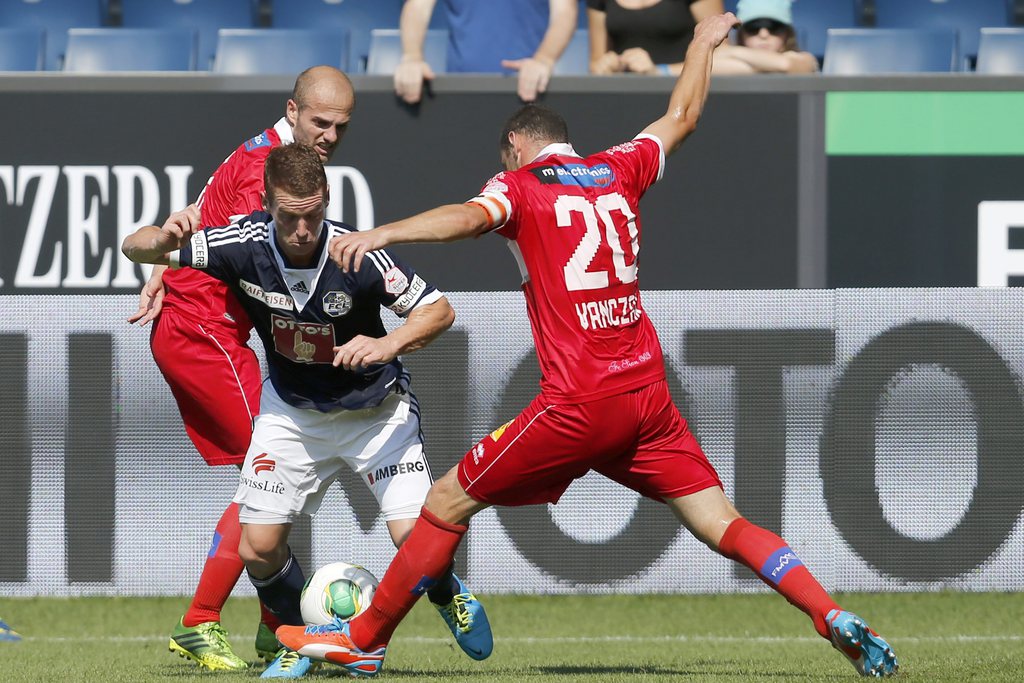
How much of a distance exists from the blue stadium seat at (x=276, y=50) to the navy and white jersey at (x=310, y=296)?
4.83 meters

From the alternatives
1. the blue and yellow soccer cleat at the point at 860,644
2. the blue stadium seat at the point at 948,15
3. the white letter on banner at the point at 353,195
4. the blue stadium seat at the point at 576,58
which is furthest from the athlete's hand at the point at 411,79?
the blue and yellow soccer cleat at the point at 860,644

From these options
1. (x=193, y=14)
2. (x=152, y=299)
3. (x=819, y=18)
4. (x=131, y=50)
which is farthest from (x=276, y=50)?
(x=152, y=299)

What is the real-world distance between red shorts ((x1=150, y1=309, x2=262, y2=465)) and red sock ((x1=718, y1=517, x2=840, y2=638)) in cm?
214

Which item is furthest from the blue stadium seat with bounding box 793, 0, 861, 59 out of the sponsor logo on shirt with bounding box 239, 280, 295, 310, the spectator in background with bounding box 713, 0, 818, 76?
the sponsor logo on shirt with bounding box 239, 280, 295, 310

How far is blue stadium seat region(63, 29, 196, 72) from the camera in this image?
10.2 m

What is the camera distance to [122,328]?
8188 millimetres

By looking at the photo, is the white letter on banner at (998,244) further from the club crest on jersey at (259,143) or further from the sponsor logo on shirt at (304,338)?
the sponsor logo on shirt at (304,338)

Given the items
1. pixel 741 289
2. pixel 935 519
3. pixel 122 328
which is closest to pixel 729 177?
pixel 741 289

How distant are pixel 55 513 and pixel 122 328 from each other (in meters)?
1.03

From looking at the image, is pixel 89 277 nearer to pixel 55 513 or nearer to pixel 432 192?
pixel 55 513

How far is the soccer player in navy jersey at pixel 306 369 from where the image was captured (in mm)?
5225

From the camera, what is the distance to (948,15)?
437 inches

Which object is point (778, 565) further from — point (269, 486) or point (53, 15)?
point (53, 15)

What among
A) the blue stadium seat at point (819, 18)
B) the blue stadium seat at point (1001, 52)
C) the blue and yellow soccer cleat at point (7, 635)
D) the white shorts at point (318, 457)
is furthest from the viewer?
the blue stadium seat at point (819, 18)
